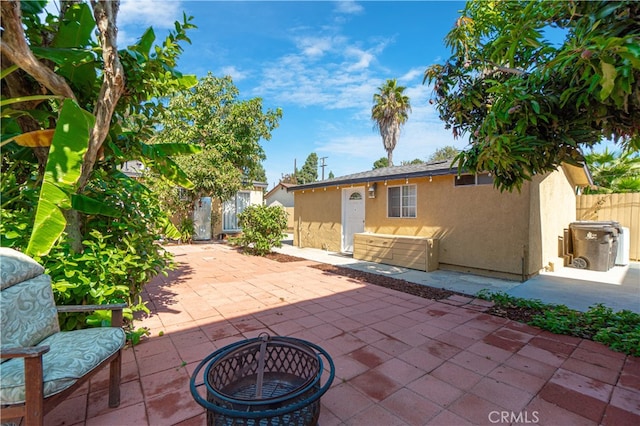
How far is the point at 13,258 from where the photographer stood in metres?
2.25

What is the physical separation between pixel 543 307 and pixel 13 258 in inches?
272

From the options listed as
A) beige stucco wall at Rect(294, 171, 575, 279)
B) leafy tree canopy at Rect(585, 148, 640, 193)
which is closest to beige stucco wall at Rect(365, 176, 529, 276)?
beige stucco wall at Rect(294, 171, 575, 279)

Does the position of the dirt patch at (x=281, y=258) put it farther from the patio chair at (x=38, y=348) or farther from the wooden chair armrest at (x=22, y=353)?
the wooden chair armrest at (x=22, y=353)

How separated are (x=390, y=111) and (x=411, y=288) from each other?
16.9 m

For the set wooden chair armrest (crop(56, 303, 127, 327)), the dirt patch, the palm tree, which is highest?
the palm tree

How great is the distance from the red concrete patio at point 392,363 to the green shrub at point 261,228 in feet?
15.0

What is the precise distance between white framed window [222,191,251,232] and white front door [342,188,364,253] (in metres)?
7.02

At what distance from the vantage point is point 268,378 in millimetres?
2320

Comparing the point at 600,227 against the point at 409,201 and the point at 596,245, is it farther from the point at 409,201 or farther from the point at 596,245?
the point at 409,201

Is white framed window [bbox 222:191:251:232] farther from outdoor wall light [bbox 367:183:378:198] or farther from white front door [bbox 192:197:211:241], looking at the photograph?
outdoor wall light [bbox 367:183:378:198]

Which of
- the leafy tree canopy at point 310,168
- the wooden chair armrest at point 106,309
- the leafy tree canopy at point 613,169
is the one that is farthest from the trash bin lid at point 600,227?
the leafy tree canopy at point 310,168

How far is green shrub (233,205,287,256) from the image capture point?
1018cm

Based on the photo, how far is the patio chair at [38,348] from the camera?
1.66 metres

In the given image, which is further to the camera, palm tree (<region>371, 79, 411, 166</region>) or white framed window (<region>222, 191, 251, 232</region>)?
palm tree (<region>371, 79, 411, 166</region>)
